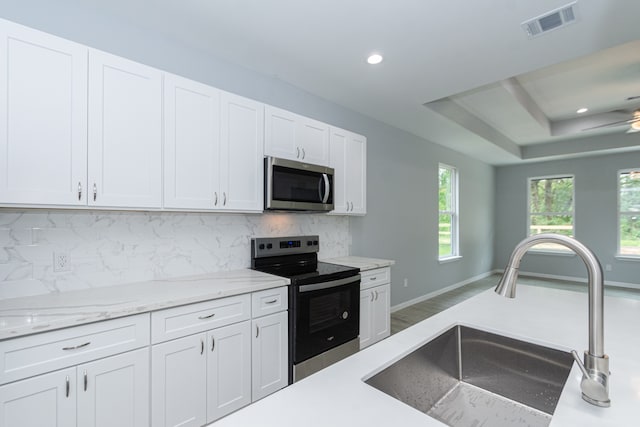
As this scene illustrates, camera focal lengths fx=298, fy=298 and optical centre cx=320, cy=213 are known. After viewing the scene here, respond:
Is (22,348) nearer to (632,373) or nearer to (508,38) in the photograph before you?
(632,373)

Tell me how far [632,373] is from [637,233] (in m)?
7.07

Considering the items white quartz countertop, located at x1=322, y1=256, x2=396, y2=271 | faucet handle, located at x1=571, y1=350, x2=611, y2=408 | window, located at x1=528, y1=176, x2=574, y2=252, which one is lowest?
white quartz countertop, located at x1=322, y1=256, x2=396, y2=271

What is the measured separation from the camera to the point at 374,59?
99.5 inches

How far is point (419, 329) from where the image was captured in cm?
125

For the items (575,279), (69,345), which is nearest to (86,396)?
(69,345)

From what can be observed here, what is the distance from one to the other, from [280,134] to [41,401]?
215cm

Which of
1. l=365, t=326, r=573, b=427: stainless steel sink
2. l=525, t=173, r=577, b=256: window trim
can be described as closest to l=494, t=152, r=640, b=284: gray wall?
l=525, t=173, r=577, b=256: window trim

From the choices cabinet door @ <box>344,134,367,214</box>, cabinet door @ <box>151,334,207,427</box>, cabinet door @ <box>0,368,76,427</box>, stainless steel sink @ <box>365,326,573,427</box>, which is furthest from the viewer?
cabinet door @ <box>344,134,367,214</box>

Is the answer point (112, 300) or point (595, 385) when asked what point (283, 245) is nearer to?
point (112, 300)

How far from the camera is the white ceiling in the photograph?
1.92 metres

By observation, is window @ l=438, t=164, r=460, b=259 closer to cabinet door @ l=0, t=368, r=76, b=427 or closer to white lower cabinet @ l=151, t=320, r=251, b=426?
white lower cabinet @ l=151, t=320, r=251, b=426

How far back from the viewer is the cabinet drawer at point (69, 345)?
4.08 ft

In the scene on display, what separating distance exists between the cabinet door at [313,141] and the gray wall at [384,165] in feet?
1.30

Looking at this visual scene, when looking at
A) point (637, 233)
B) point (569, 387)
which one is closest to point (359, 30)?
point (569, 387)
